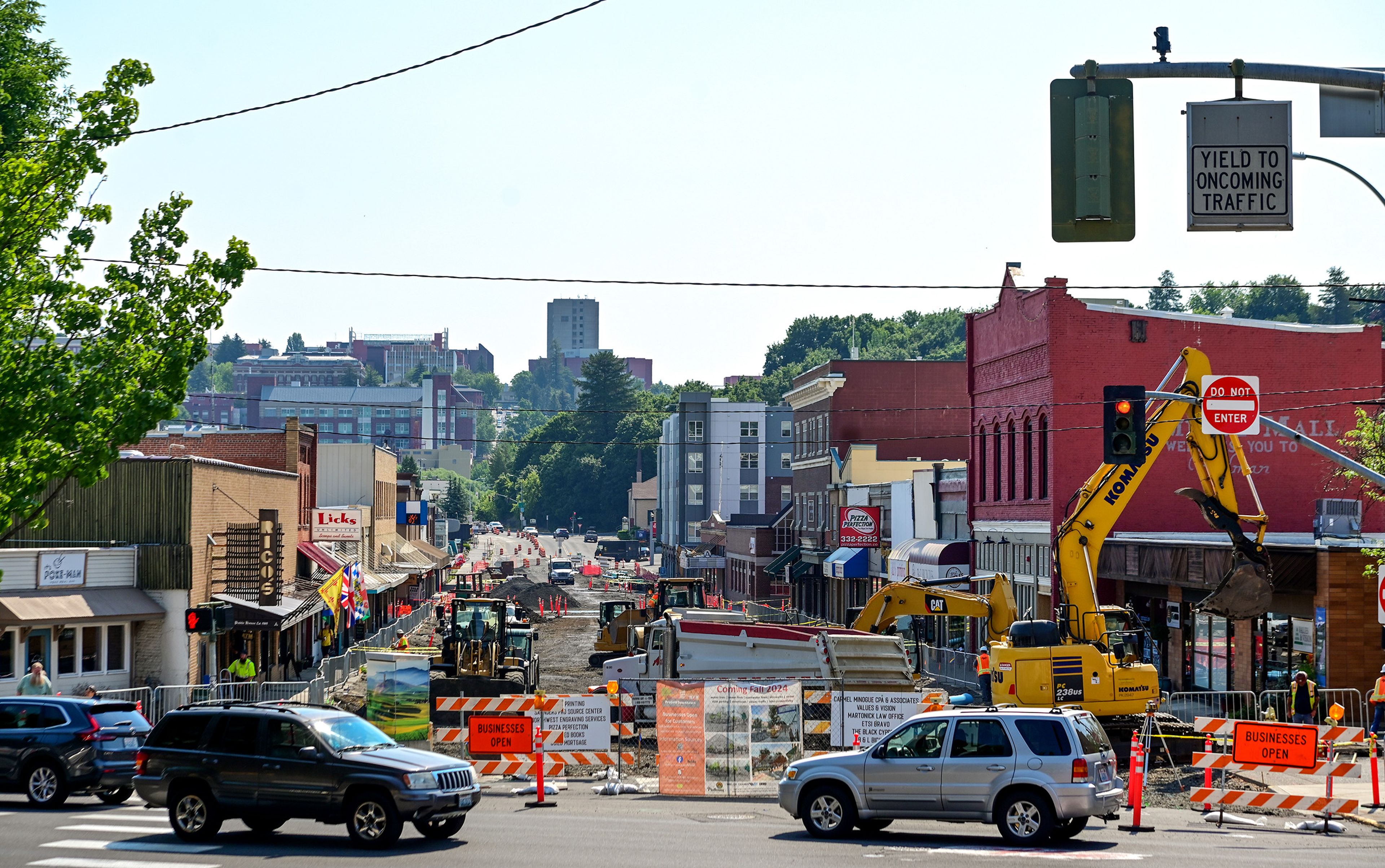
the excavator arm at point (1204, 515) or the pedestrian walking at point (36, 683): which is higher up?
the excavator arm at point (1204, 515)

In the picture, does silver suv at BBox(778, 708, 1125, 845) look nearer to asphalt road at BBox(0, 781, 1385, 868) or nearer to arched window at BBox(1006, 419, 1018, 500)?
asphalt road at BBox(0, 781, 1385, 868)

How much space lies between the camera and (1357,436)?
3459 cm

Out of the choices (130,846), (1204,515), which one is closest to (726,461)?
(1204,515)

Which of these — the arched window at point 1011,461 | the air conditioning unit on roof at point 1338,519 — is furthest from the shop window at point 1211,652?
the arched window at point 1011,461

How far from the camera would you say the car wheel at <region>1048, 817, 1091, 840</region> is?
1816 cm

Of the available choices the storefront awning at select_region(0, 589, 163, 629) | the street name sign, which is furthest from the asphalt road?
the storefront awning at select_region(0, 589, 163, 629)

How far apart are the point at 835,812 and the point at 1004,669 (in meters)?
9.47

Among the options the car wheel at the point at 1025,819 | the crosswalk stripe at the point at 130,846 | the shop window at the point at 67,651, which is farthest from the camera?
the shop window at the point at 67,651

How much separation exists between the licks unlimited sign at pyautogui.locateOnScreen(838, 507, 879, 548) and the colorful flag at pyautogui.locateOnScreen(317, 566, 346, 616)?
24.6 m

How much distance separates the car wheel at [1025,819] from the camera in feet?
58.3

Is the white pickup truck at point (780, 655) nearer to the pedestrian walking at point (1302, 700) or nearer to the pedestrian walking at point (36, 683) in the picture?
the pedestrian walking at point (1302, 700)

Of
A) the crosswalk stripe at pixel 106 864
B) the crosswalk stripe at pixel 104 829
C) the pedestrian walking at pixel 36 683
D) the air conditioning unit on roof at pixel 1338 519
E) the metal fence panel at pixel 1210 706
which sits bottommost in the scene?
the metal fence panel at pixel 1210 706

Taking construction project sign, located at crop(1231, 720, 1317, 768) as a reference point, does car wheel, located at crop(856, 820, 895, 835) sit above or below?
below

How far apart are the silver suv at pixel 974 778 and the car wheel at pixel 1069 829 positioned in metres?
0.02
